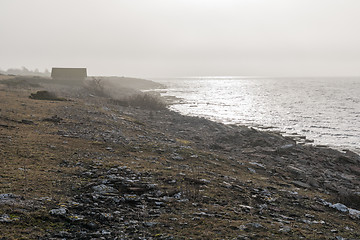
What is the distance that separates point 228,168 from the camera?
13.2 meters

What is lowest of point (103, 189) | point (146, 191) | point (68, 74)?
point (146, 191)

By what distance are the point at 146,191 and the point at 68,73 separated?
57433mm

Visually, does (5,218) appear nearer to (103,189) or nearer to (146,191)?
(103,189)

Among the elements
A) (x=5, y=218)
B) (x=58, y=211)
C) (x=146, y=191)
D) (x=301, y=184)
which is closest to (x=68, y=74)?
(x=301, y=184)

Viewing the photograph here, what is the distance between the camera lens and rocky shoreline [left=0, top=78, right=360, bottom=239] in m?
6.23

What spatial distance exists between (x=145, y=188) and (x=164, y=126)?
657 inches

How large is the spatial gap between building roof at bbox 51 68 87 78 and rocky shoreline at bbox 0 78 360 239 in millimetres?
44691

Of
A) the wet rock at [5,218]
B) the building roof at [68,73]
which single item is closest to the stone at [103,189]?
the wet rock at [5,218]

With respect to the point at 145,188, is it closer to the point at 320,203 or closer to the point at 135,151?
the point at 135,151

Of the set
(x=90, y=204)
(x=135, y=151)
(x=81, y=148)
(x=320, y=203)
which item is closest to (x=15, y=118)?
(x=81, y=148)

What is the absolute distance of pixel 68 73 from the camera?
5950 centimetres

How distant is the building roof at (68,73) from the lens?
59344 mm

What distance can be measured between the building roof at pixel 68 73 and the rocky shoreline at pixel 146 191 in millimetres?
44691

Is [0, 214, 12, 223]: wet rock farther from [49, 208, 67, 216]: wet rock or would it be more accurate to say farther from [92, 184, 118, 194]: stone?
[92, 184, 118, 194]: stone
